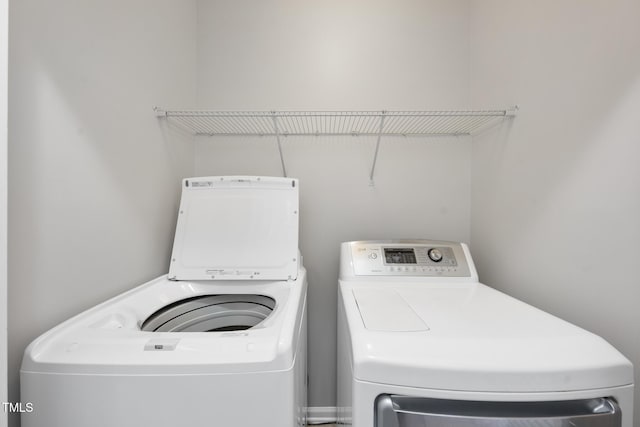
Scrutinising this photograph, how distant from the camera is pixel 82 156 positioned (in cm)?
86

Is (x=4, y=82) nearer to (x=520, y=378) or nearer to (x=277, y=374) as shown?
(x=277, y=374)

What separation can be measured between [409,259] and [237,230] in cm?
91

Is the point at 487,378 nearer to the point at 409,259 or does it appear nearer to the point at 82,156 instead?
the point at 409,259

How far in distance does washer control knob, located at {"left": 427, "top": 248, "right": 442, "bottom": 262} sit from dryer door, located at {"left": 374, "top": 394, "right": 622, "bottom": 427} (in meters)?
0.79

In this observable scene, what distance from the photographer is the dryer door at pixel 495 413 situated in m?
0.56

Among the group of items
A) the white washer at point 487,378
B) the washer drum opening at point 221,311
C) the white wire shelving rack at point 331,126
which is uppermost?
the white wire shelving rack at point 331,126

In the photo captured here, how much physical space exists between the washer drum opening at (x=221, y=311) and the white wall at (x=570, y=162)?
1190mm

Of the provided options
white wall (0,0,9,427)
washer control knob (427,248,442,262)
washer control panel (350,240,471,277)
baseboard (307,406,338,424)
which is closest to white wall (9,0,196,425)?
white wall (0,0,9,427)

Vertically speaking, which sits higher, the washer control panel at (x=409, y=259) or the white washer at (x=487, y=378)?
the washer control panel at (x=409, y=259)

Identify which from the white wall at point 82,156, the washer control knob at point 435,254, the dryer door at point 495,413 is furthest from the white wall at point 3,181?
the washer control knob at point 435,254

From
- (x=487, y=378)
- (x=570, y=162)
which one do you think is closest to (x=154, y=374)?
(x=487, y=378)

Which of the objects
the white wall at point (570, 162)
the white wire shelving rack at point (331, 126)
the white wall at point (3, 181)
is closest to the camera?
the white wall at point (3, 181)

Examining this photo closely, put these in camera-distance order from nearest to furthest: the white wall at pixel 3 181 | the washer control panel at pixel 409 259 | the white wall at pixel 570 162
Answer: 1. the white wall at pixel 3 181
2. the white wall at pixel 570 162
3. the washer control panel at pixel 409 259

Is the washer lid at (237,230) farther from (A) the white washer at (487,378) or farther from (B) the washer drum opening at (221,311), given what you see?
(A) the white washer at (487,378)
